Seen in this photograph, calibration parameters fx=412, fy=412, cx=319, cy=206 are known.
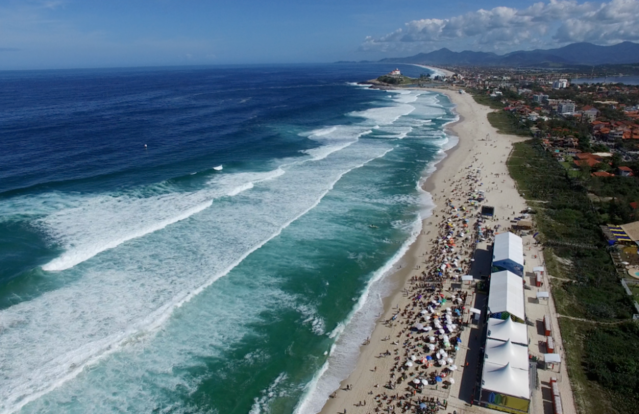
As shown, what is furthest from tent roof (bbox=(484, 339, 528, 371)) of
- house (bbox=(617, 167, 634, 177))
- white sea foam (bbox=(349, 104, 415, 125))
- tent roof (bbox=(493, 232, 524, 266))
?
white sea foam (bbox=(349, 104, 415, 125))

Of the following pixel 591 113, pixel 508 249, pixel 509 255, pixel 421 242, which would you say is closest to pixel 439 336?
pixel 509 255

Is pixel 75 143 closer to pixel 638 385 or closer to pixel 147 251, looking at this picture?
pixel 147 251

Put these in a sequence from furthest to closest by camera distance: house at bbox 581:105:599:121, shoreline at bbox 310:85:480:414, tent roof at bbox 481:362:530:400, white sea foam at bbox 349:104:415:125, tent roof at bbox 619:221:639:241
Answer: white sea foam at bbox 349:104:415:125 < house at bbox 581:105:599:121 < tent roof at bbox 619:221:639:241 < shoreline at bbox 310:85:480:414 < tent roof at bbox 481:362:530:400

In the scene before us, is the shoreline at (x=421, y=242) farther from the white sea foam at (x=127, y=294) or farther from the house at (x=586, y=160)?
the house at (x=586, y=160)

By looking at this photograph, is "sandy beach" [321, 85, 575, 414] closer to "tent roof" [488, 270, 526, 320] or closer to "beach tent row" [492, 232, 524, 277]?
"tent roof" [488, 270, 526, 320]

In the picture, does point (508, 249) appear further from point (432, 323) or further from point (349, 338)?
point (349, 338)

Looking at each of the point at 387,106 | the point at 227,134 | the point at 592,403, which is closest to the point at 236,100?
the point at 387,106

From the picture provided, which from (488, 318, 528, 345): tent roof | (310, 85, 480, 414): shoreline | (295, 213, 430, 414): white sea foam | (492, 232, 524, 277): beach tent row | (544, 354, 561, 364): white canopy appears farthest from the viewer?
(492, 232, 524, 277): beach tent row
